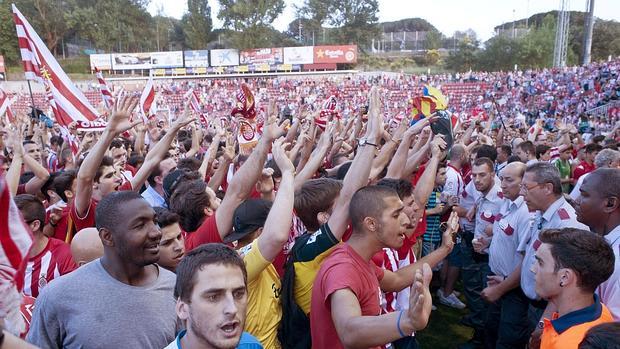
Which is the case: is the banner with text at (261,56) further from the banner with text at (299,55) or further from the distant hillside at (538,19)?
the distant hillside at (538,19)

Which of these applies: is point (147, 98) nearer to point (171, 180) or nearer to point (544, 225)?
point (171, 180)

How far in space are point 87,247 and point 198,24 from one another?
62.4m

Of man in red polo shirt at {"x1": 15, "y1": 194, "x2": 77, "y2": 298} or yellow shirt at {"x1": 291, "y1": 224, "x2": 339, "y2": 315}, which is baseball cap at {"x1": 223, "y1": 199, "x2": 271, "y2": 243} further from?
man in red polo shirt at {"x1": 15, "y1": 194, "x2": 77, "y2": 298}

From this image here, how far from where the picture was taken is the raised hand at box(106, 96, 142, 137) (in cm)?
350

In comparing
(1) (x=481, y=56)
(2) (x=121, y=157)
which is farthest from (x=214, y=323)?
(1) (x=481, y=56)

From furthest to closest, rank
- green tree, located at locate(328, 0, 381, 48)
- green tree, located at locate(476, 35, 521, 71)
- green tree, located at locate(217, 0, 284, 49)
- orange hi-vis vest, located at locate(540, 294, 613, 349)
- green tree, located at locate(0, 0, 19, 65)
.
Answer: green tree, located at locate(328, 0, 381, 48) → green tree, located at locate(217, 0, 284, 49) → green tree, located at locate(476, 35, 521, 71) → green tree, located at locate(0, 0, 19, 65) → orange hi-vis vest, located at locate(540, 294, 613, 349)

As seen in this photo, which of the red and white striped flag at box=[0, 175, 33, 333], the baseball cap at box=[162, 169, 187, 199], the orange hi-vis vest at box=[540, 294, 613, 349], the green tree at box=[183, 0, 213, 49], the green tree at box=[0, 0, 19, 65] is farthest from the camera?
the green tree at box=[183, 0, 213, 49]

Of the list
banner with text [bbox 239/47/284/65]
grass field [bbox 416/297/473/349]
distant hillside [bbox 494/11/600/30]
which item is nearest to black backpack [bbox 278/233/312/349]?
grass field [bbox 416/297/473/349]

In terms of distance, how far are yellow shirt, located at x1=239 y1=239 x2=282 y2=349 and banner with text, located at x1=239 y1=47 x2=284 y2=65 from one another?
49.7 meters

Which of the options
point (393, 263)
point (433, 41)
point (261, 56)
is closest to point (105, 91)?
point (393, 263)

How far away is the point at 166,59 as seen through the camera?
169 feet

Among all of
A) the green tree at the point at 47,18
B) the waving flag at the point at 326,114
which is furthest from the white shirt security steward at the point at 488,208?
the green tree at the point at 47,18

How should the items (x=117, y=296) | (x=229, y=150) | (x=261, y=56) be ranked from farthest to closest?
(x=261, y=56), (x=229, y=150), (x=117, y=296)

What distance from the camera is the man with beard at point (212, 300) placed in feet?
6.09
